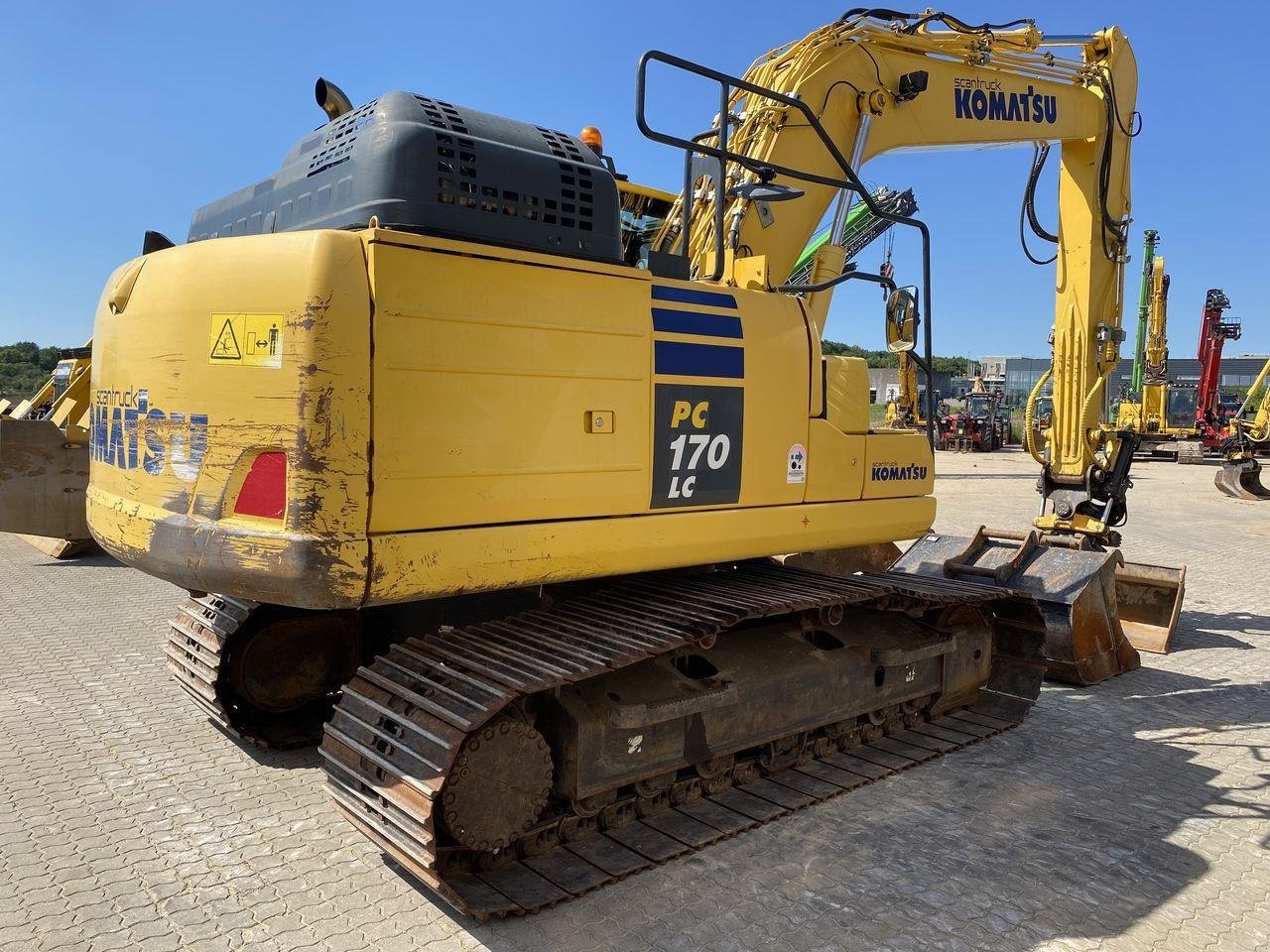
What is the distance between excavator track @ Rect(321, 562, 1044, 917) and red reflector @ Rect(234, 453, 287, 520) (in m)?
0.80

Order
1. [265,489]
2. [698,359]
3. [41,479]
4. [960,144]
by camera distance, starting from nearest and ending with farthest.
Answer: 1. [265,489]
2. [698,359]
3. [960,144]
4. [41,479]

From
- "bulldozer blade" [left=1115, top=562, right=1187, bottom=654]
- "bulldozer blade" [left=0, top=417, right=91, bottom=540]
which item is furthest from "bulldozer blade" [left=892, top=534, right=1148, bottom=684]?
"bulldozer blade" [left=0, top=417, right=91, bottom=540]

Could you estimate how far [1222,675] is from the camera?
246 inches

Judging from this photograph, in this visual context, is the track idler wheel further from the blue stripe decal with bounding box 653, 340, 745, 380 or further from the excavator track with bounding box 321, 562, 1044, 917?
the blue stripe decal with bounding box 653, 340, 745, 380

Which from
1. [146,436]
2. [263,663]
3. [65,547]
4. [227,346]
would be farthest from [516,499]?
[65,547]

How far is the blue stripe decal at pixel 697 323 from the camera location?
12.1 ft

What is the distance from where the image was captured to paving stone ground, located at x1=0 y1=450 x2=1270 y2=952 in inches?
121

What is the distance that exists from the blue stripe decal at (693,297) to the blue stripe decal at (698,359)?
0.18 meters

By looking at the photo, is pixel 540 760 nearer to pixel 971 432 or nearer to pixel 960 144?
pixel 960 144

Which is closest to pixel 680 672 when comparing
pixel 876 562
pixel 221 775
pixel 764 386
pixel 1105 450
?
pixel 764 386

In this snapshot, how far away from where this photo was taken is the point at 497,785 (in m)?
3.17

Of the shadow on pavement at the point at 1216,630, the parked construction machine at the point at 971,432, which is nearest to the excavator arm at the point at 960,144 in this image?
the shadow on pavement at the point at 1216,630

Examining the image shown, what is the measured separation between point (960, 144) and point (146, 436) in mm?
5698

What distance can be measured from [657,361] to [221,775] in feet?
9.33
